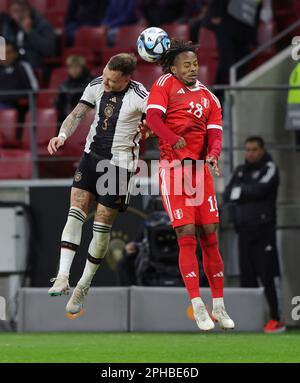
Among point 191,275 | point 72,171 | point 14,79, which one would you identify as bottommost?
point 191,275

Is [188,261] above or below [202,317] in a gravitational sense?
above

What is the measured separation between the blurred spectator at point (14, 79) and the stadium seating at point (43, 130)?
492 mm

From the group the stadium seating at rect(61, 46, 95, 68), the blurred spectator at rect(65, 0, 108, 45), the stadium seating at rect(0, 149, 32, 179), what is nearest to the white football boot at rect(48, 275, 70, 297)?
the stadium seating at rect(0, 149, 32, 179)

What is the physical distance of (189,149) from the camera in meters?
10.8

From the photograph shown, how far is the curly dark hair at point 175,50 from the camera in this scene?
425 inches

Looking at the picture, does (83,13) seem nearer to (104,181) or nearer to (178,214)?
(104,181)

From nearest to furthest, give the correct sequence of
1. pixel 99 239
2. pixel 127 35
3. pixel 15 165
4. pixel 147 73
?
pixel 99 239, pixel 15 165, pixel 147 73, pixel 127 35

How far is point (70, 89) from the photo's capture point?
1650 centimetres

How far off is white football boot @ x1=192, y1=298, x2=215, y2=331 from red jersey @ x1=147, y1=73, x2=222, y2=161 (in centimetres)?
133

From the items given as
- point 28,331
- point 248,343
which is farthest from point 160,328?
point 248,343

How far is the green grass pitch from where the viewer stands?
33.2ft

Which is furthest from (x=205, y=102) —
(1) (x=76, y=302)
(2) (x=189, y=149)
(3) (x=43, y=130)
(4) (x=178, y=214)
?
(3) (x=43, y=130)

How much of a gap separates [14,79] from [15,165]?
4.67 feet

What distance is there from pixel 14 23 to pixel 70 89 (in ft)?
9.65
